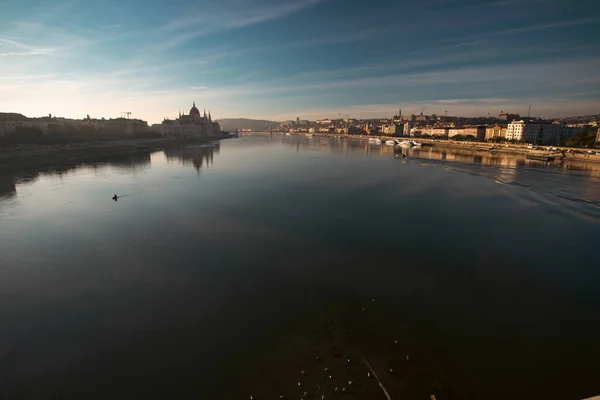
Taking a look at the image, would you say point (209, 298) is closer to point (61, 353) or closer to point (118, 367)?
point (118, 367)

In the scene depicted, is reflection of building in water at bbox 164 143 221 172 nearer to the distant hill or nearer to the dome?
the distant hill

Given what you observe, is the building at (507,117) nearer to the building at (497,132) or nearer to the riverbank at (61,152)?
the building at (497,132)

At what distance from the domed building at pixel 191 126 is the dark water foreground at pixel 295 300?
101m

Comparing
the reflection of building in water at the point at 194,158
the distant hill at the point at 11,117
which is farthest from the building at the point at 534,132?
the distant hill at the point at 11,117

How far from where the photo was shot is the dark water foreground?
6.19 m

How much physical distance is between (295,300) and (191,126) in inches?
4886

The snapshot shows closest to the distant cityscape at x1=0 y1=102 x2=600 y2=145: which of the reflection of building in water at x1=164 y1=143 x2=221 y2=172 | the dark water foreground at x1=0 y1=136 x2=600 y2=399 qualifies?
the reflection of building in water at x1=164 y1=143 x2=221 y2=172

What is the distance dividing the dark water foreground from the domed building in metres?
101

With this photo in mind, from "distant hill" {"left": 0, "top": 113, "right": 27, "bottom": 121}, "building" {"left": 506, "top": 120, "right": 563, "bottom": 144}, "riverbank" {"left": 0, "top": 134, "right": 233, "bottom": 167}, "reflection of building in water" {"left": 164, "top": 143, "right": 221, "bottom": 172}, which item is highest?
"distant hill" {"left": 0, "top": 113, "right": 27, "bottom": 121}

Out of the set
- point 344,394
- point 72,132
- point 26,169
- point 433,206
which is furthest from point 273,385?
point 72,132

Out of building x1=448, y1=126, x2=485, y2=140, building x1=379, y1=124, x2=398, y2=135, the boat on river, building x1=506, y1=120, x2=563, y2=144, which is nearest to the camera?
the boat on river

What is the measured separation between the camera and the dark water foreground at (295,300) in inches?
244

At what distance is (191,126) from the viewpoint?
395ft

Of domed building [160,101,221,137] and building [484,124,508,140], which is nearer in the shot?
building [484,124,508,140]
